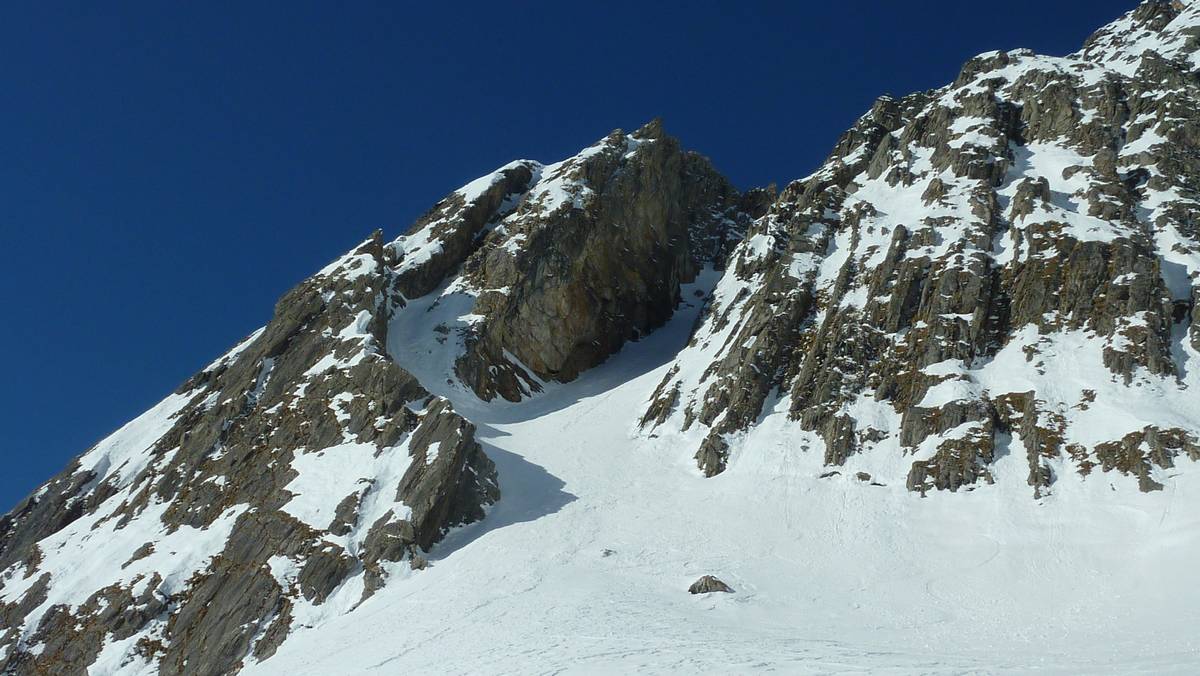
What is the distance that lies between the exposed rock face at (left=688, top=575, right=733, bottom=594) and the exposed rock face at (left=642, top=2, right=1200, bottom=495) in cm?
1372

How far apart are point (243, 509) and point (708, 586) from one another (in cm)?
2741

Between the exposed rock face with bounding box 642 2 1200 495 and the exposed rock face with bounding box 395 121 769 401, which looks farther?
the exposed rock face with bounding box 395 121 769 401

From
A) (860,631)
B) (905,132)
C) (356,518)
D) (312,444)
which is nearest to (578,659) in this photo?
(860,631)

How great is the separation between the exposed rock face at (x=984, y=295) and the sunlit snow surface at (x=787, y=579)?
228 cm

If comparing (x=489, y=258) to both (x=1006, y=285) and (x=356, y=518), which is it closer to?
(x=356, y=518)

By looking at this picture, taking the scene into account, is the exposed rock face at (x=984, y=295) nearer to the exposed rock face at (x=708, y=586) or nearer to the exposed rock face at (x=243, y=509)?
the exposed rock face at (x=708, y=586)

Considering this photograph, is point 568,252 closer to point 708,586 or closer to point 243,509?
point 243,509

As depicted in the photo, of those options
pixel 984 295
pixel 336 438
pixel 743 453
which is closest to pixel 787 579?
pixel 743 453

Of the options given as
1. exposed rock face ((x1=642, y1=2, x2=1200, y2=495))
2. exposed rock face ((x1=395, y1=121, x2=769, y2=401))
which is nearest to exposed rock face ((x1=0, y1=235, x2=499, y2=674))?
exposed rock face ((x1=395, y1=121, x2=769, y2=401))

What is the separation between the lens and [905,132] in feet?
247

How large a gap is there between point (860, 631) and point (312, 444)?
3491cm

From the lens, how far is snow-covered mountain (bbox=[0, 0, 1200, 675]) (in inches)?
1267

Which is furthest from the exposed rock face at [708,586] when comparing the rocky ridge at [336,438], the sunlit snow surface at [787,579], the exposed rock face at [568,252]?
the exposed rock face at [568,252]

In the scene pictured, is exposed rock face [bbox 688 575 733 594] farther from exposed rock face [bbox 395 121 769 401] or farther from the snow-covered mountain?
exposed rock face [bbox 395 121 769 401]
